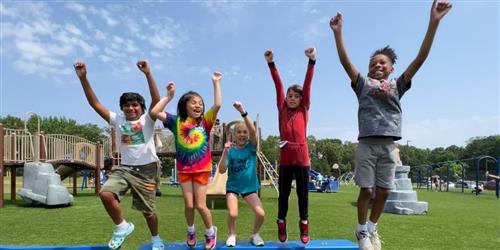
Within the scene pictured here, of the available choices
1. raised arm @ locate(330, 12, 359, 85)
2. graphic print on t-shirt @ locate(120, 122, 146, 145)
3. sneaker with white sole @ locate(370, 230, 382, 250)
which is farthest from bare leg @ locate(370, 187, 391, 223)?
graphic print on t-shirt @ locate(120, 122, 146, 145)

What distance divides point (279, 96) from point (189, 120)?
1166 mm

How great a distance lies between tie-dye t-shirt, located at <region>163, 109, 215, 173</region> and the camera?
510 centimetres

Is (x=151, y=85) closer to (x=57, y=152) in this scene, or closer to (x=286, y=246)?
(x=286, y=246)

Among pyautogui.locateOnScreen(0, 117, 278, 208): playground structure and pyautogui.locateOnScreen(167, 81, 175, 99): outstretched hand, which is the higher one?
pyautogui.locateOnScreen(167, 81, 175, 99): outstretched hand

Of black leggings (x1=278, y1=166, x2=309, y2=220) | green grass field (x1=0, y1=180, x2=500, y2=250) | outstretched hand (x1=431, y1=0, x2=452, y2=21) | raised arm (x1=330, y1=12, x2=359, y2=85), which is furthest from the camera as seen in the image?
green grass field (x1=0, y1=180, x2=500, y2=250)

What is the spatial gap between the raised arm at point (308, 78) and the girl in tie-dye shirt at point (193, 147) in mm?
1026

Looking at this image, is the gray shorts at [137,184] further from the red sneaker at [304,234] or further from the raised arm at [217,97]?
the red sneaker at [304,234]

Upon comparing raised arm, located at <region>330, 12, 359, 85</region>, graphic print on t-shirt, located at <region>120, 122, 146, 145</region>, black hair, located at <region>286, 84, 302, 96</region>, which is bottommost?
graphic print on t-shirt, located at <region>120, 122, 146, 145</region>

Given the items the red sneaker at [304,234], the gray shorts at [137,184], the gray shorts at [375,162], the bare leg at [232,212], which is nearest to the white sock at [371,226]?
the gray shorts at [375,162]

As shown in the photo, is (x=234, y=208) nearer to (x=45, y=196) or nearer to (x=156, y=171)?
(x=156, y=171)

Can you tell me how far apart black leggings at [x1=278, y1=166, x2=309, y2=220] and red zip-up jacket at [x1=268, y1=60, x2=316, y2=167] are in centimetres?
7

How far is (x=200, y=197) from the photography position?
5098mm

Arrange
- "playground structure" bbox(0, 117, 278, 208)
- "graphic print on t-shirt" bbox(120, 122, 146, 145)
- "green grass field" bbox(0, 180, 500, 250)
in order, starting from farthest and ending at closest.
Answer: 1. "playground structure" bbox(0, 117, 278, 208)
2. "green grass field" bbox(0, 180, 500, 250)
3. "graphic print on t-shirt" bbox(120, 122, 146, 145)

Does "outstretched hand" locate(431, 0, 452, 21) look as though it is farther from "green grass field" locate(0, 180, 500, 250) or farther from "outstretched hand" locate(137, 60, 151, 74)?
"green grass field" locate(0, 180, 500, 250)
